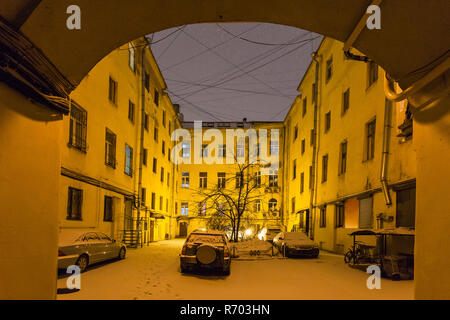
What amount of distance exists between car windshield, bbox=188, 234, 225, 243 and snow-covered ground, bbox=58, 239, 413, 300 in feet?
4.13

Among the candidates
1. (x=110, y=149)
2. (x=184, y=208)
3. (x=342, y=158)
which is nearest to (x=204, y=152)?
(x=184, y=208)

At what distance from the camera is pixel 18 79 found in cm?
330

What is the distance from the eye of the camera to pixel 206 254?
1004cm

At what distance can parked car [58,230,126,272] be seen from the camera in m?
9.81

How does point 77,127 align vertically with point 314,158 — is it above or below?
above

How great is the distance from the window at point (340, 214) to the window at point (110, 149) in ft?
45.2

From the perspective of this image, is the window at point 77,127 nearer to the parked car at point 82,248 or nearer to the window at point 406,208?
the parked car at point 82,248

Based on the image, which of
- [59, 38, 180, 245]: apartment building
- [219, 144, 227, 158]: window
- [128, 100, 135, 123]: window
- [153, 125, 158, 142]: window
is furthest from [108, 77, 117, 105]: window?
[219, 144, 227, 158]: window

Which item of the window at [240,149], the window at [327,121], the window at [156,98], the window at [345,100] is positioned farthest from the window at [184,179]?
the window at [345,100]

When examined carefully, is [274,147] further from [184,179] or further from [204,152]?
[184,179]

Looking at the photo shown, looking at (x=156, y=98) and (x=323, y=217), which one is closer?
(x=323, y=217)

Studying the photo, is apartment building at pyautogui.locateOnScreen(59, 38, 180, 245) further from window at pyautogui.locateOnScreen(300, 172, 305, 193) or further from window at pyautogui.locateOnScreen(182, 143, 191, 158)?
window at pyautogui.locateOnScreen(300, 172, 305, 193)

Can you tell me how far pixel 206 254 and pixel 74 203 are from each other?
23.3ft
